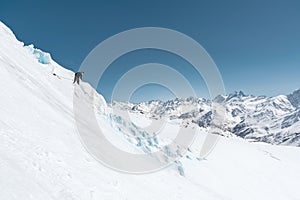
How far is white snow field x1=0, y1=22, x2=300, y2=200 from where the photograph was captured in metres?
8.84

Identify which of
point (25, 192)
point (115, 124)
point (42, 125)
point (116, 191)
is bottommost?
point (25, 192)

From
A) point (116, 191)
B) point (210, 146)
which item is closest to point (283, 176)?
point (210, 146)

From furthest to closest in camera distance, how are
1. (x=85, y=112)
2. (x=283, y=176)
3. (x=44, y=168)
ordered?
(x=283, y=176)
(x=85, y=112)
(x=44, y=168)

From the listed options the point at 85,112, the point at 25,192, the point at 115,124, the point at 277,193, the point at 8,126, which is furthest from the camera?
the point at 277,193

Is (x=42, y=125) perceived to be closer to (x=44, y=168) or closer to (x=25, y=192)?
(x=44, y=168)

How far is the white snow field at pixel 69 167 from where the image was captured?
29.0 ft

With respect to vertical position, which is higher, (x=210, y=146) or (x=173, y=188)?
(x=210, y=146)

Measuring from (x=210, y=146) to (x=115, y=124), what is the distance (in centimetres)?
1315

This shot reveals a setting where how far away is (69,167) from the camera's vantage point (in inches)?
428

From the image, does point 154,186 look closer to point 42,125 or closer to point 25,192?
point 42,125

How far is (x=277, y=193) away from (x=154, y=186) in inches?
642

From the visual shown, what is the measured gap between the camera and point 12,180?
7.80 metres

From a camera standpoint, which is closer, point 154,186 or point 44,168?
point 44,168

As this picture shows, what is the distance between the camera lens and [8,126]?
10.7m
